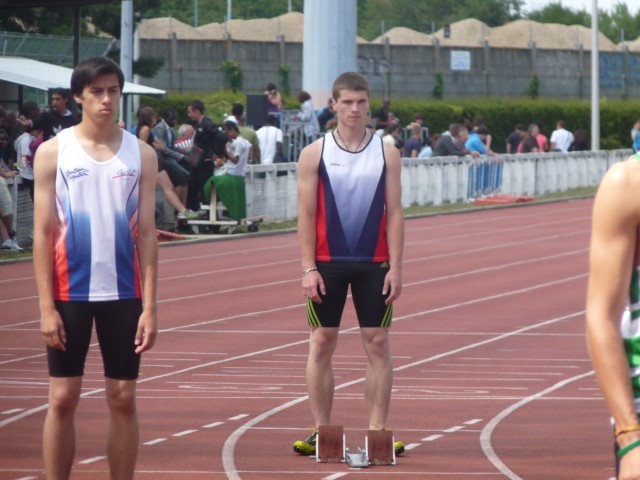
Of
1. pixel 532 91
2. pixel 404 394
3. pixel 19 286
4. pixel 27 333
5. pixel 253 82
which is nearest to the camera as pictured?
pixel 404 394

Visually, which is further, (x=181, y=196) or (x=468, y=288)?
(x=181, y=196)

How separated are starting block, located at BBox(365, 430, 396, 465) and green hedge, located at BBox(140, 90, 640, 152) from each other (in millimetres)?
45313

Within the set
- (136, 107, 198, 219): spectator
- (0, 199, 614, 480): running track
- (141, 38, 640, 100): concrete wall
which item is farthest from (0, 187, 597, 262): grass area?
(141, 38, 640, 100): concrete wall

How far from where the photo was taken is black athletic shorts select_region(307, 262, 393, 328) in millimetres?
7855

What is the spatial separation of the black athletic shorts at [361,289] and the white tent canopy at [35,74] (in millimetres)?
17411

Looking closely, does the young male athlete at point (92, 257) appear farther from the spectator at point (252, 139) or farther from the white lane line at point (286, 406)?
the spectator at point (252, 139)

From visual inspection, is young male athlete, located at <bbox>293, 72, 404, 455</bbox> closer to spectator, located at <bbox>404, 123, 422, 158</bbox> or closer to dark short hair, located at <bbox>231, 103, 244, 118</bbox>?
dark short hair, located at <bbox>231, 103, 244, 118</bbox>

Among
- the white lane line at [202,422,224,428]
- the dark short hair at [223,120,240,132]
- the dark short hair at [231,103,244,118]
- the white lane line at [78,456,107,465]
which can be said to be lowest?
the white lane line at [202,422,224,428]

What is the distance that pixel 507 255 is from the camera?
22.6 metres

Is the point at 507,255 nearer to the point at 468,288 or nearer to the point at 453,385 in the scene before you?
the point at 468,288

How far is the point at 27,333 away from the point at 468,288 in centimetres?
601

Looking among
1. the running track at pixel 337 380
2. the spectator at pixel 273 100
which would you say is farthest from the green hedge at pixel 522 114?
the running track at pixel 337 380

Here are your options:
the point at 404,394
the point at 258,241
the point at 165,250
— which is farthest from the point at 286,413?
the point at 258,241

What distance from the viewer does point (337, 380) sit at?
11.0m
